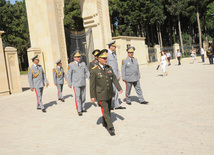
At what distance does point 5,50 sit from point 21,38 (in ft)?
101

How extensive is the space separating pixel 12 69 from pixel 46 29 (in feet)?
10.9

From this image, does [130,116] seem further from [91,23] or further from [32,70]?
[91,23]

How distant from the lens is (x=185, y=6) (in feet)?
120

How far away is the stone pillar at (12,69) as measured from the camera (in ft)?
39.2

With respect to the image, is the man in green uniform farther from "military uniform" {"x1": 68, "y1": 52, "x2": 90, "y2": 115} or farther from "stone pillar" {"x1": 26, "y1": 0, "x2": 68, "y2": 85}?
"stone pillar" {"x1": 26, "y1": 0, "x2": 68, "y2": 85}

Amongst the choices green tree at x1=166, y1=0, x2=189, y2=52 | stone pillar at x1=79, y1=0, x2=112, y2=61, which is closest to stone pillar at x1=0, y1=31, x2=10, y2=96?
stone pillar at x1=79, y1=0, x2=112, y2=61

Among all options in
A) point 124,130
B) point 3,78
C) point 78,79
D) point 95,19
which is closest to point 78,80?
point 78,79

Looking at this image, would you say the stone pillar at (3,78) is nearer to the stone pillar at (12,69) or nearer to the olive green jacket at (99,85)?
Answer: the stone pillar at (12,69)

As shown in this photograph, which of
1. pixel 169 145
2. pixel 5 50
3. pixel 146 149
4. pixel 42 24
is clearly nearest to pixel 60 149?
pixel 146 149

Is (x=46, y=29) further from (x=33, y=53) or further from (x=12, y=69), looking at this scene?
(x=12, y=69)

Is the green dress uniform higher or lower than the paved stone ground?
higher

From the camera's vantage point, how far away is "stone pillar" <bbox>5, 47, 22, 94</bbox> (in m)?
12.0

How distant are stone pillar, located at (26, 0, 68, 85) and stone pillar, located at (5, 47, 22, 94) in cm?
180

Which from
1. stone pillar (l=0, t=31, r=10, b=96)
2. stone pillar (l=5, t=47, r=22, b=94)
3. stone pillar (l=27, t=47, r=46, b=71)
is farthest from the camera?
stone pillar (l=27, t=47, r=46, b=71)
